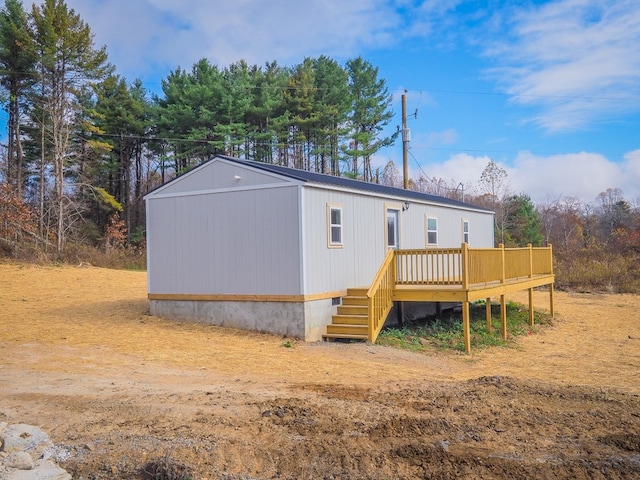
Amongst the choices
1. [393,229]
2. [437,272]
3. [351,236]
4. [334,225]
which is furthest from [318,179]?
[437,272]

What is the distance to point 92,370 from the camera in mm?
8641

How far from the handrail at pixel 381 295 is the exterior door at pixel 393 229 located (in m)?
1.95

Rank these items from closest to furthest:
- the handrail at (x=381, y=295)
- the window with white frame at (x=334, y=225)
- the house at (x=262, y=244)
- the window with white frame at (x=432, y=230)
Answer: the handrail at (x=381, y=295) < the house at (x=262, y=244) < the window with white frame at (x=334, y=225) < the window with white frame at (x=432, y=230)

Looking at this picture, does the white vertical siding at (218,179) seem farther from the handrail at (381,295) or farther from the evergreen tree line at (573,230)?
the evergreen tree line at (573,230)

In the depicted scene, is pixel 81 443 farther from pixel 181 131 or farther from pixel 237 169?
pixel 181 131

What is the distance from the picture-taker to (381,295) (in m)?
12.4

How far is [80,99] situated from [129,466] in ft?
114

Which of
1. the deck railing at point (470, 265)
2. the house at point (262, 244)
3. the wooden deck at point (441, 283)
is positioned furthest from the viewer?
the deck railing at point (470, 265)

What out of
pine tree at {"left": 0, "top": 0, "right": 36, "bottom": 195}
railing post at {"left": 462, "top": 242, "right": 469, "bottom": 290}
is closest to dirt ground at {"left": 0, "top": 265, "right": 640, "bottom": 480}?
railing post at {"left": 462, "top": 242, "right": 469, "bottom": 290}

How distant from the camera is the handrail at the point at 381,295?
1181 centimetres

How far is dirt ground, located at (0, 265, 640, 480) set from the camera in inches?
190

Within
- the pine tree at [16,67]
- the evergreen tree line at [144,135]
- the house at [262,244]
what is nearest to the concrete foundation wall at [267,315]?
the house at [262,244]

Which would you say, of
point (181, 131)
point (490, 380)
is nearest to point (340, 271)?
point (490, 380)

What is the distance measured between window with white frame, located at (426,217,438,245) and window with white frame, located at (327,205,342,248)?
4.58 meters
